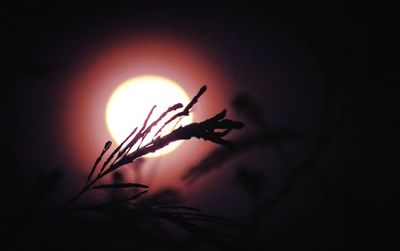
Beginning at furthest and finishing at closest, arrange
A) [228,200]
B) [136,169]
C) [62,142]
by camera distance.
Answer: [228,200] < [62,142] < [136,169]

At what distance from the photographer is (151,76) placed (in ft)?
13.8

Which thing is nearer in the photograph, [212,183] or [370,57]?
[370,57]

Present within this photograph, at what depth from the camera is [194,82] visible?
13.7ft

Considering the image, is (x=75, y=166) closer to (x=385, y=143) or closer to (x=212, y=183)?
(x=212, y=183)

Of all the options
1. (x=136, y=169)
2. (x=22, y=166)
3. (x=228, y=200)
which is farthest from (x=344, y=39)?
(x=22, y=166)

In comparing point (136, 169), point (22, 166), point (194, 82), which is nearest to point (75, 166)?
point (22, 166)

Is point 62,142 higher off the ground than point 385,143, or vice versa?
point 62,142

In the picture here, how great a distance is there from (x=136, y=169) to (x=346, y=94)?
3.66 meters

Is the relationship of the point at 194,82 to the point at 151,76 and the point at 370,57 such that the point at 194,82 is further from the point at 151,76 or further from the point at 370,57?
the point at 370,57

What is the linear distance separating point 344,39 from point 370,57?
44 cm

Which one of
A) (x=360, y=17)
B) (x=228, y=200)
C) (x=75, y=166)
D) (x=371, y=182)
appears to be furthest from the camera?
(x=228, y=200)

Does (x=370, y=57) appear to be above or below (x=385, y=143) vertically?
above

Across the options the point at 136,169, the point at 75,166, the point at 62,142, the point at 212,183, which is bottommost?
the point at 212,183

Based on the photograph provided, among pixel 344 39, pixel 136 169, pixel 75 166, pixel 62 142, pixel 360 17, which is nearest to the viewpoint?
pixel 136 169
